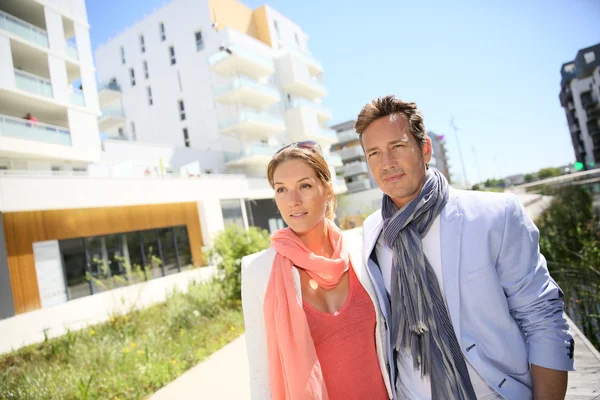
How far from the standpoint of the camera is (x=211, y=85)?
26.8 metres

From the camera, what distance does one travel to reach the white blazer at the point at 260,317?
1.68 m

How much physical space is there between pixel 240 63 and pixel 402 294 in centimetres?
2766

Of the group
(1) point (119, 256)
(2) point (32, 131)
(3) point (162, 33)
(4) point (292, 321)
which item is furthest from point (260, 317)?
(3) point (162, 33)

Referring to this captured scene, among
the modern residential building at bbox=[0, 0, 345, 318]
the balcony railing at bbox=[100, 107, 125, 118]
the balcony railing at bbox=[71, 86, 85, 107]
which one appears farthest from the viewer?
the balcony railing at bbox=[100, 107, 125, 118]

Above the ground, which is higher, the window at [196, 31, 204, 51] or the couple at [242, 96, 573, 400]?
the window at [196, 31, 204, 51]

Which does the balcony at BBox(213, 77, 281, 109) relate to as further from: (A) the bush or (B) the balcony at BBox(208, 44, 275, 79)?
(A) the bush

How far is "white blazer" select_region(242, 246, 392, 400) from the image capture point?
66.1 inches

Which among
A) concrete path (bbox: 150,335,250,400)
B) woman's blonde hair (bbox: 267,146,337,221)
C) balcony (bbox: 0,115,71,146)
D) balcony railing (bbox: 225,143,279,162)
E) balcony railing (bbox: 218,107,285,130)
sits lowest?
concrete path (bbox: 150,335,250,400)

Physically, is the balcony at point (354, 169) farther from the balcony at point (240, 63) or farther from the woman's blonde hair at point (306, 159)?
the woman's blonde hair at point (306, 159)

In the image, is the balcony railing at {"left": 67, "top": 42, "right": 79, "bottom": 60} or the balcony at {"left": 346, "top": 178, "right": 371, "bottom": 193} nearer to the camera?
the balcony railing at {"left": 67, "top": 42, "right": 79, "bottom": 60}

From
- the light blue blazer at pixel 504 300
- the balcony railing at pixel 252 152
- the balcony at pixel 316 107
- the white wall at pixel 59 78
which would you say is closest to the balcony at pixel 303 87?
the balcony at pixel 316 107

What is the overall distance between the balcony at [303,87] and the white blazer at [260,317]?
31.2 meters

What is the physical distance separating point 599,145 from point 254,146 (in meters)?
59.7

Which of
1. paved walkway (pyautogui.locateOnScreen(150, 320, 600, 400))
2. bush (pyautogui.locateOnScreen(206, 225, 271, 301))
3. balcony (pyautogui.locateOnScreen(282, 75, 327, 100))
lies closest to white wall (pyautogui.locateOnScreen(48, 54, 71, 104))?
bush (pyautogui.locateOnScreen(206, 225, 271, 301))
